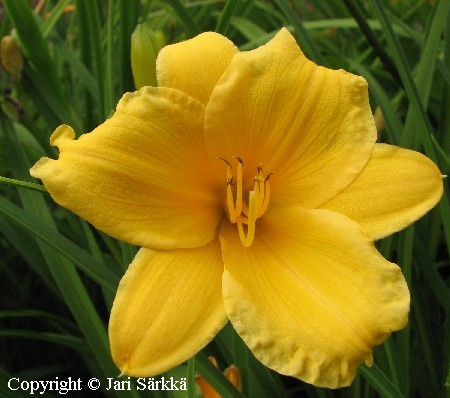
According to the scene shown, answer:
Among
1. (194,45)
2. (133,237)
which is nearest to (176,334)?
(133,237)

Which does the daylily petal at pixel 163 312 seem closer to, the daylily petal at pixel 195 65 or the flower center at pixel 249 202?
the flower center at pixel 249 202

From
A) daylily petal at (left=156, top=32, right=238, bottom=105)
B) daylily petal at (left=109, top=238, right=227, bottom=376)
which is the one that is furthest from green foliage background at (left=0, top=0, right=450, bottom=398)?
daylily petal at (left=156, top=32, right=238, bottom=105)

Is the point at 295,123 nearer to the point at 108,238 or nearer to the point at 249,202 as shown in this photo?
the point at 249,202

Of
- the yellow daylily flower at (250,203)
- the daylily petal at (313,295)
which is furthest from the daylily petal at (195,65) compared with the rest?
the daylily petal at (313,295)

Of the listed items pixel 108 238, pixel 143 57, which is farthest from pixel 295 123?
pixel 108 238

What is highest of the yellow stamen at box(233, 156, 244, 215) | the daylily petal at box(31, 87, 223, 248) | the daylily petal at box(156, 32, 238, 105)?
the daylily petal at box(156, 32, 238, 105)

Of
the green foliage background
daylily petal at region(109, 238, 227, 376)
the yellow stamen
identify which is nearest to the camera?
daylily petal at region(109, 238, 227, 376)

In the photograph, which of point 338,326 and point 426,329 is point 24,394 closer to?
point 338,326

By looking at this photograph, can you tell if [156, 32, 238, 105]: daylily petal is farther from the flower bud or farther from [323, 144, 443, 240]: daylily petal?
[323, 144, 443, 240]: daylily petal
